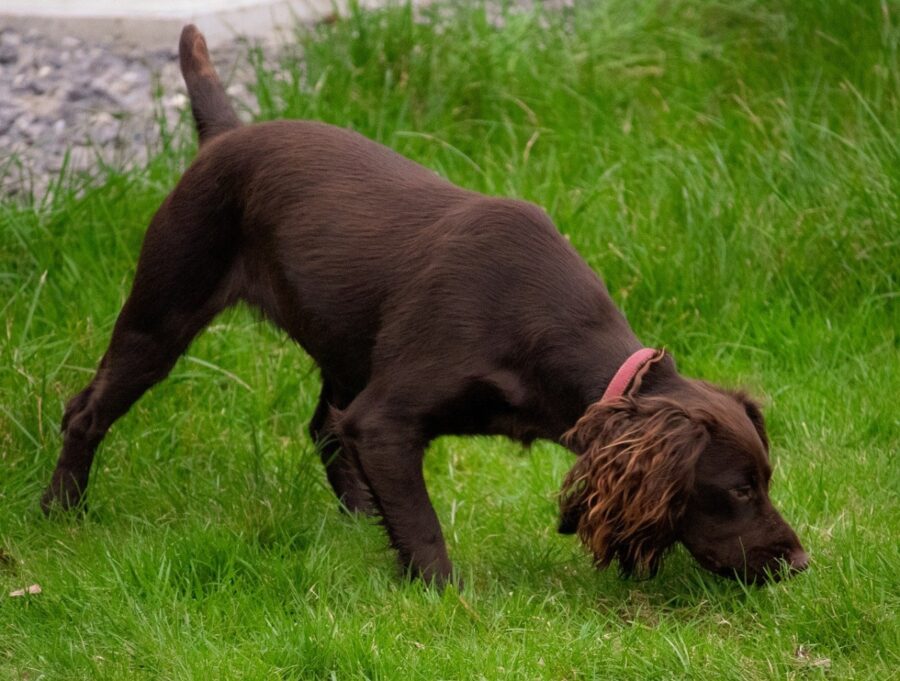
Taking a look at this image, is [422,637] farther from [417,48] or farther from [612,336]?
[417,48]

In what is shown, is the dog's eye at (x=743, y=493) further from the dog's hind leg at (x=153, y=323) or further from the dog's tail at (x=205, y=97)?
the dog's tail at (x=205, y=97)

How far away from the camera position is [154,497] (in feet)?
13.0

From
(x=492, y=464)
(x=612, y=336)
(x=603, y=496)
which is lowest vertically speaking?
(x=492, y=464)

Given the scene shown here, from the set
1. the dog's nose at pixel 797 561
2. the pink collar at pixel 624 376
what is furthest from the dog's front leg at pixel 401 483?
the dog's nose at pixel 797 561

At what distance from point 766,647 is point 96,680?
1398 millimetres

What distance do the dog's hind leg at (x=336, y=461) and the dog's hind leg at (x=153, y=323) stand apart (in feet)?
1.42

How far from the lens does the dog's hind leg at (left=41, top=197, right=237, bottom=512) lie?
153 inches

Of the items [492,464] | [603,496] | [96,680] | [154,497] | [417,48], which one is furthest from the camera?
[417,48]

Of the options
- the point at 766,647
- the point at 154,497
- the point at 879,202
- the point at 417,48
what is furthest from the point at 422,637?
the point at 417,48

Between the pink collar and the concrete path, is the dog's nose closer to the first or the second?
the pink collar

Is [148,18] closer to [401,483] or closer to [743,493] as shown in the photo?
Result: [401,483]

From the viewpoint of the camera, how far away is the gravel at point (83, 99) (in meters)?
5.54

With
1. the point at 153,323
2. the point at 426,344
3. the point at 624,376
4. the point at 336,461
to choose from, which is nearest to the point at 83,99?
the point at 153,323

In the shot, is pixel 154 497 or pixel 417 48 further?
pixel 417 48
